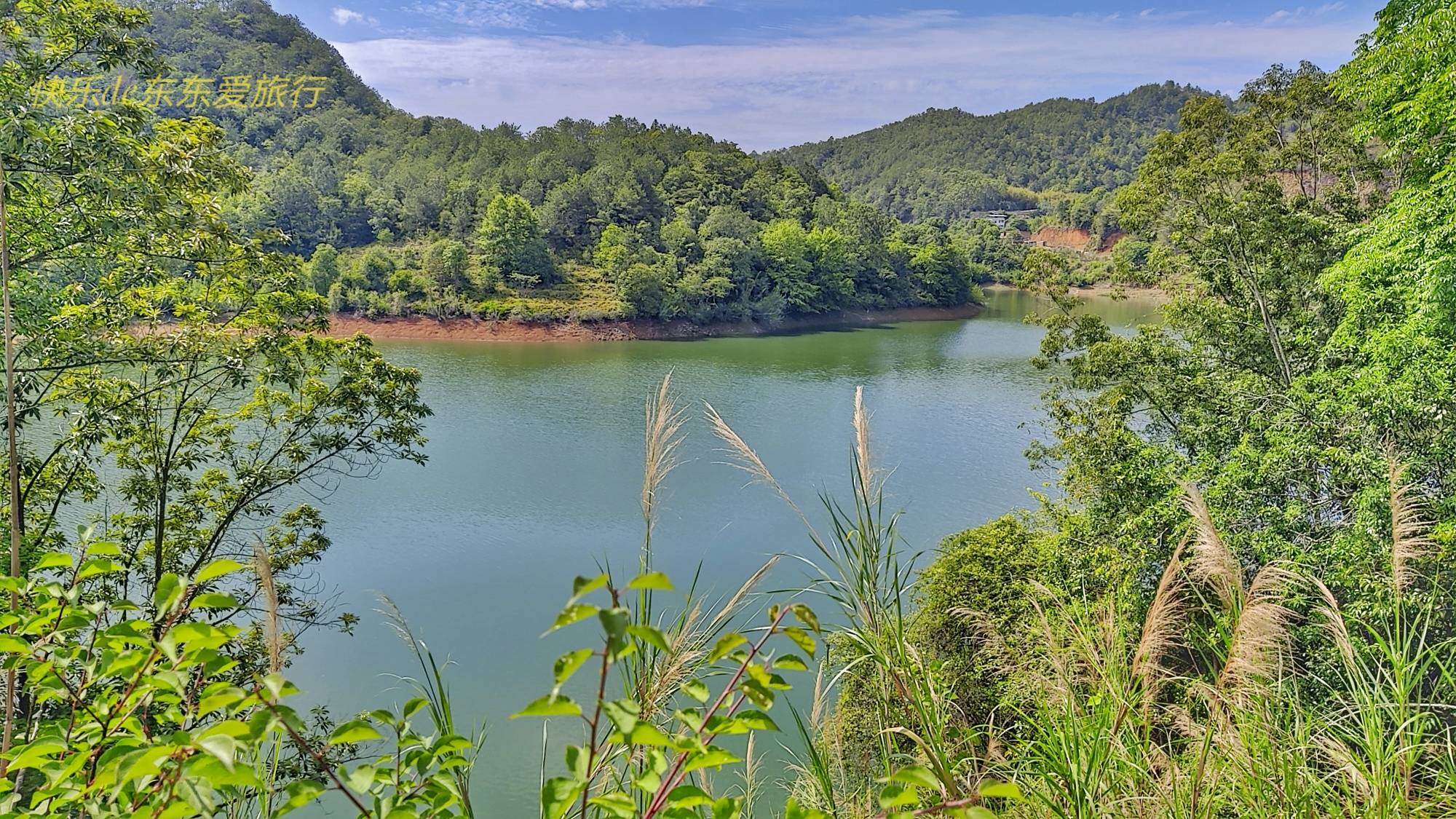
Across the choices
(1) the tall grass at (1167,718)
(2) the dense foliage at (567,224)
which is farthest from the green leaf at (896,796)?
(2) the dense foliage at (567,224)

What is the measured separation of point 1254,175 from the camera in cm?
802

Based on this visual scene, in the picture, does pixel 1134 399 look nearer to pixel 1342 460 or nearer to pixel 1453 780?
pixel 1342 460

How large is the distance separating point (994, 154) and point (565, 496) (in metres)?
107

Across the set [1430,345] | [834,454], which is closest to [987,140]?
[834,454]

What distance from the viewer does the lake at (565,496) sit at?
779cm

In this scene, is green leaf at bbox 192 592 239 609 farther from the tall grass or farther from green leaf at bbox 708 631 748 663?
the tall grass

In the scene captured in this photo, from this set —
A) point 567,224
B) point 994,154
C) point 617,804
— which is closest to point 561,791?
point 617,804

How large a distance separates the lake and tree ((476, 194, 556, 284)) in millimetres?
8421

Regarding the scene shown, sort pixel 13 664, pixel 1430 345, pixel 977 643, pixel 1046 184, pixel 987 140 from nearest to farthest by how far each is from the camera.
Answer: pixel 13 664, pixel 1430 345, pixel 977 643, pixel 1046 184, pixel 987 140

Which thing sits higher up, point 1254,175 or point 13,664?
point 1254,175

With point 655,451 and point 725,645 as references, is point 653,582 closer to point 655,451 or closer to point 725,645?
point 725,645

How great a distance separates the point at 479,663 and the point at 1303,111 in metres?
9.83

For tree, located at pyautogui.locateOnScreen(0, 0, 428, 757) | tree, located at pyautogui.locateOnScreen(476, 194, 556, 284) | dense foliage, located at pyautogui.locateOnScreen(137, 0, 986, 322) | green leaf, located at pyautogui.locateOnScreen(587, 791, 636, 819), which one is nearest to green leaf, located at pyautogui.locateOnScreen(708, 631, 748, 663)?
green leaf, located at pyautogui.locateOnScreen(587, 791, 636, 819)

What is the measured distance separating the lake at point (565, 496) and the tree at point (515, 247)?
8.42 meters
